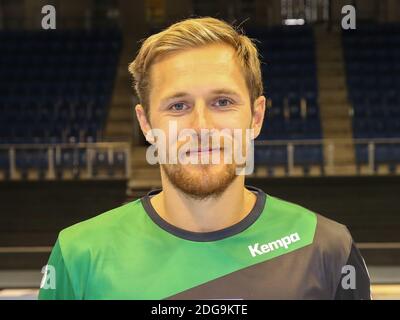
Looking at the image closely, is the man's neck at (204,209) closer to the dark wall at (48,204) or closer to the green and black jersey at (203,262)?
the green and black jersey at (203,262)

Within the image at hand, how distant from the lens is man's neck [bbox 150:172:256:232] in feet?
3.46

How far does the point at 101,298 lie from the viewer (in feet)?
3.35

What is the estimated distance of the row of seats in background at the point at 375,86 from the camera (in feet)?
19.7

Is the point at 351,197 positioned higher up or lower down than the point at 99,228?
lower down

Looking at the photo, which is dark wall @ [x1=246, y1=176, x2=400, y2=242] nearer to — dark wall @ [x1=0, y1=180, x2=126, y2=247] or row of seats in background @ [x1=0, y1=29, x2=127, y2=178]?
dark wall @ [x1=0, y1=180, x2=126, y2=247]

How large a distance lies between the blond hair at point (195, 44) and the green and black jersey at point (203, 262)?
27 cm

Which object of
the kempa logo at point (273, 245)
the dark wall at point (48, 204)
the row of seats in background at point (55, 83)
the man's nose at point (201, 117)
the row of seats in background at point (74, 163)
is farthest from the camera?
the row of seats in background at point (55, 83)

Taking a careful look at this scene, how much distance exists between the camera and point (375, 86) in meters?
7.77

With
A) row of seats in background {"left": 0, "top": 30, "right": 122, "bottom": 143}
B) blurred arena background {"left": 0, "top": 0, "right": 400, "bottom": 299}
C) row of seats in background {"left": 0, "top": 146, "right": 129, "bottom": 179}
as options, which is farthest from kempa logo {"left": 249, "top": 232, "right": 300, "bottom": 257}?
row of seats in background {"left": 0, "top": 30, "right": 122, "bottom": 143}

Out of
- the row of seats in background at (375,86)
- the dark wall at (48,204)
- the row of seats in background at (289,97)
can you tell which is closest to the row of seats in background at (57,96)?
the dark wall at (48,204)

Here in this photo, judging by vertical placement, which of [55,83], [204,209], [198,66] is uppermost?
[55,83]

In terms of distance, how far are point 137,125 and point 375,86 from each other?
3.54 meters

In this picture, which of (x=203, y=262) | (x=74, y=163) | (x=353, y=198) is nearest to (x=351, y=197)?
(x=353, y=198)

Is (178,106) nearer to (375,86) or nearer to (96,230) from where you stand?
(96,230)
